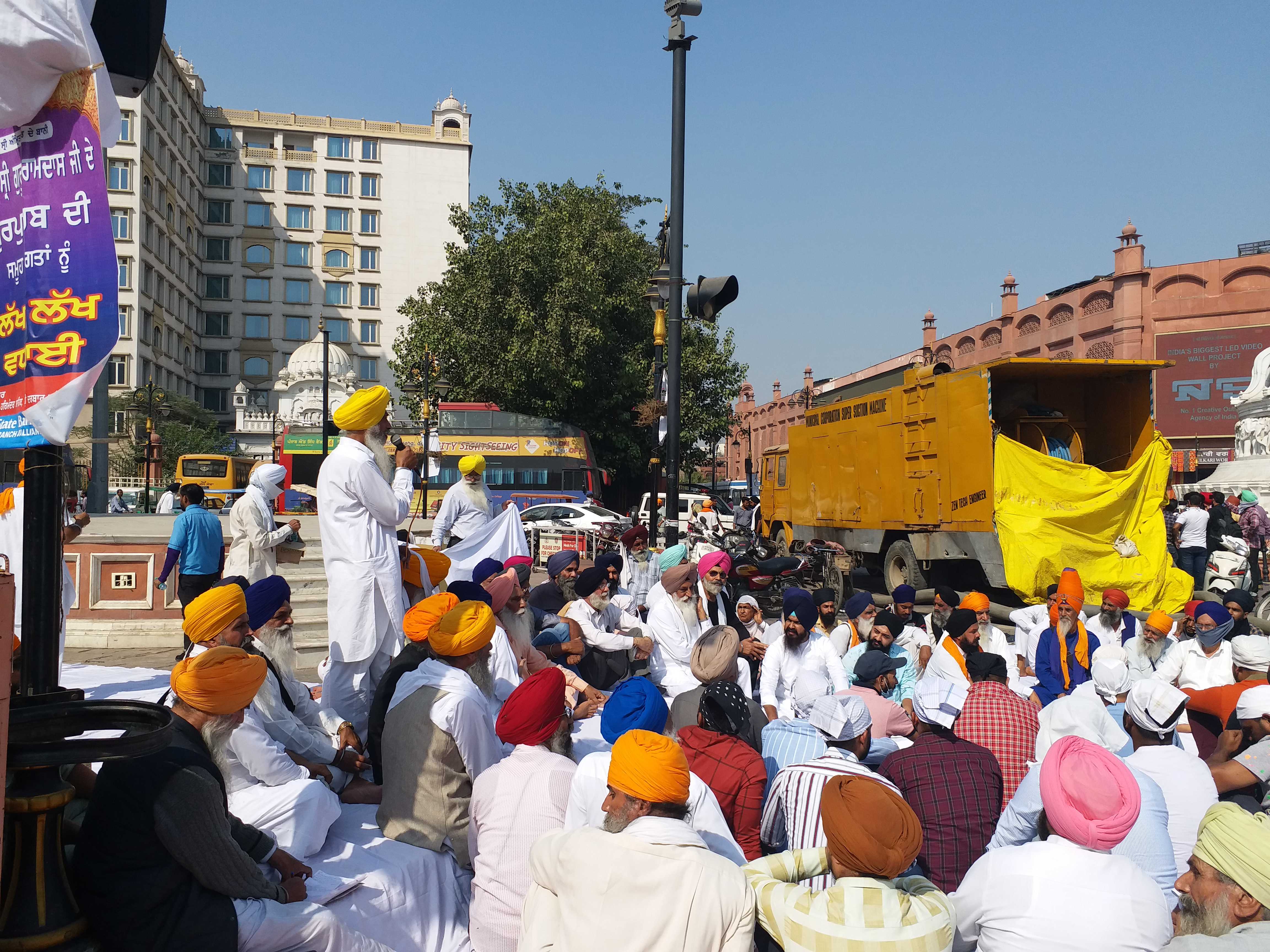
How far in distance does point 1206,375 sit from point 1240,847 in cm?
3876

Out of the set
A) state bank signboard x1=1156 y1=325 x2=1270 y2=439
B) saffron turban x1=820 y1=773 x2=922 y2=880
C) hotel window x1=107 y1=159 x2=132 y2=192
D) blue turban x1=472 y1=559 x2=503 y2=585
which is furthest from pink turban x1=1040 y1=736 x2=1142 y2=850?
hotel window x1=107 y1=159 x2=132 y2=192

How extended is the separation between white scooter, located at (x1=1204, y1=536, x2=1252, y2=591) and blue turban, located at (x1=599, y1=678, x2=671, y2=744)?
485 inches

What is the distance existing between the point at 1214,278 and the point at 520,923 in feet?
130

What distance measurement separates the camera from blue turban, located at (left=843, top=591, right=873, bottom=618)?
709 centimetres

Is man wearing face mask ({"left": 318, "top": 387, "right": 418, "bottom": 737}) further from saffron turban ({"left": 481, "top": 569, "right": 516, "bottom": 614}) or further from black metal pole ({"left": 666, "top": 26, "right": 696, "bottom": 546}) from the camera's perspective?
black metal pole ({"left": 666, "top": 26, "right": 696, "bottom": 546})

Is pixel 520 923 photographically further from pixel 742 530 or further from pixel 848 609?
pixel 742 530

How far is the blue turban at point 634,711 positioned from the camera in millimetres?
3801

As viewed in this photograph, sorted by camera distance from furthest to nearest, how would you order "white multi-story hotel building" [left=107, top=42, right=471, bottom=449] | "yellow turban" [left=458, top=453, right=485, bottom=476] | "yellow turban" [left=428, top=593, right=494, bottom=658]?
"white multi-story hotel building" [left=107, top=42, right=471, bottom=449] → "yellow turban" [left=458, top=453, right=485, bottom=476] → "yellow turban" [left=428, top=593, right=494, bottom=658]

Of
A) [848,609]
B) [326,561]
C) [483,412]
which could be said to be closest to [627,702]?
[326,561]

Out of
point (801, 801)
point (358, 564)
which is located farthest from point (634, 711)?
point (358, 564)

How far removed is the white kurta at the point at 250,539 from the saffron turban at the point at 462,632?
365cm

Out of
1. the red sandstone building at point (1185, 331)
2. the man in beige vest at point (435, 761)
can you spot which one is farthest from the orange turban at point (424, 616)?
the red sandstone building at point (1185, 331)

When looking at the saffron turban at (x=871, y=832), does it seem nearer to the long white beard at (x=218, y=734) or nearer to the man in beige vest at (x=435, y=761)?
the man in beige vest at (x=435, y=761)

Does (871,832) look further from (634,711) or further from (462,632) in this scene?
(462,632)
